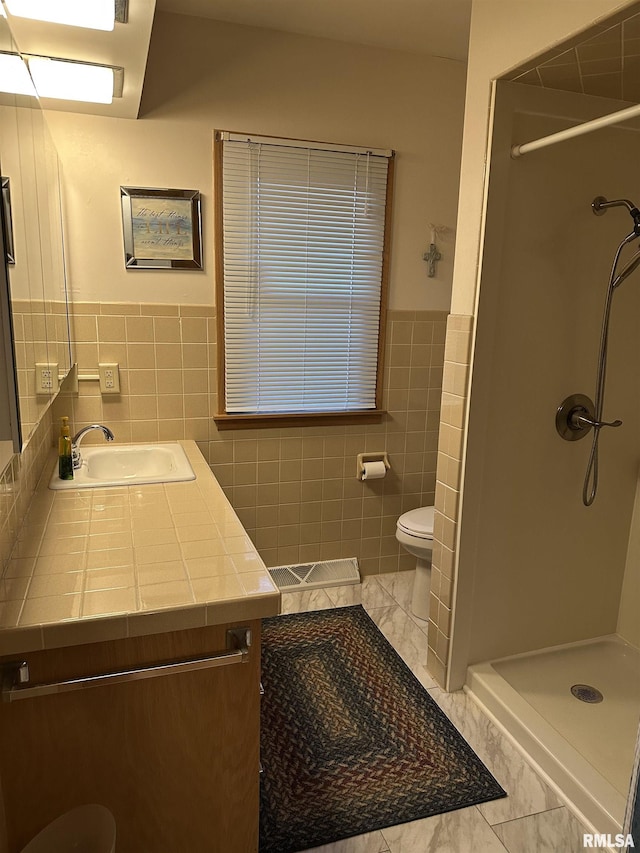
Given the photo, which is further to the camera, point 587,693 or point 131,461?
point 131,461

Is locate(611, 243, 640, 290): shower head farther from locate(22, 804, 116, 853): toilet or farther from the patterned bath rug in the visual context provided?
locate(22, 804, 116, 853): toilet

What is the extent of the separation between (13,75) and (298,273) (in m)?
1.70

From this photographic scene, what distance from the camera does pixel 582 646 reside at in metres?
2.51

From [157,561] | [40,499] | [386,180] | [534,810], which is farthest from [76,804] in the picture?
[386,180]

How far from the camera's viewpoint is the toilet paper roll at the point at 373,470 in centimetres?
310

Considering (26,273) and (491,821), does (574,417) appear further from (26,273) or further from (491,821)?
(26,273)

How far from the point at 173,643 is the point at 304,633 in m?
1.43

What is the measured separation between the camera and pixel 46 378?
1.47 meters

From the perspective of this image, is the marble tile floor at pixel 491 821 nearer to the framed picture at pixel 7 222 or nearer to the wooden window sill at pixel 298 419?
the wooden window sill at pixel 298 419

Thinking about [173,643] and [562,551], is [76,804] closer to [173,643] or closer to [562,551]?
[173,643]

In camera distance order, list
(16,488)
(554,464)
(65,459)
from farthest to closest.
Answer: (554,464), (65,459), (16,488)

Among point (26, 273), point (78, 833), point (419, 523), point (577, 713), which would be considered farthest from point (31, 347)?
point (577, 713)

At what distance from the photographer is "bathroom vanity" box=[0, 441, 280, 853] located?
1285 millimetres

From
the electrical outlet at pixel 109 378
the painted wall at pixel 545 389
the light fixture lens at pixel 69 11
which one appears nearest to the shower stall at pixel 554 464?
the painted wall at pixel 545 389
